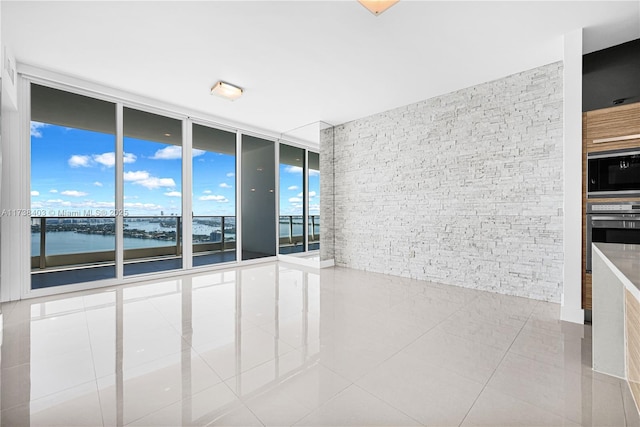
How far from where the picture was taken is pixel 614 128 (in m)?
2.76

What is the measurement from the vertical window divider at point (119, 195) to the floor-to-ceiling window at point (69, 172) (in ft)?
0.26

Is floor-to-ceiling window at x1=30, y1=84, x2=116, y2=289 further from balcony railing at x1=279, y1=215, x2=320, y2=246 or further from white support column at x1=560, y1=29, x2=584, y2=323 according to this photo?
white support column at x1=560, y1=29, x2=584, y2=323

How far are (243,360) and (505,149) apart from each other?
411 cm

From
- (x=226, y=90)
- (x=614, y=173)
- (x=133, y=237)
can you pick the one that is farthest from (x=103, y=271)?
(x=614, y=173)

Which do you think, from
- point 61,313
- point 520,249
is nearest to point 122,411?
point 61,313

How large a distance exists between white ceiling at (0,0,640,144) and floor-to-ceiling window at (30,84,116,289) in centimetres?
64

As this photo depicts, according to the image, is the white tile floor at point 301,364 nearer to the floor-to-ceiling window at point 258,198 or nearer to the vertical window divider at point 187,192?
the vertical window divider at point 187,192

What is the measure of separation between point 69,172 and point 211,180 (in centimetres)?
226

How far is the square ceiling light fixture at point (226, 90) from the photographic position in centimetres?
404

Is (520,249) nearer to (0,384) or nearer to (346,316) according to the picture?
(346,316)

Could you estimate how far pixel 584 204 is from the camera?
9.48 feet

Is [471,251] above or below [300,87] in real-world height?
below

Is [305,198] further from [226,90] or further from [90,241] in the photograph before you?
[90,241]

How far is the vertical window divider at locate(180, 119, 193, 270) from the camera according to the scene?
5.16 m
